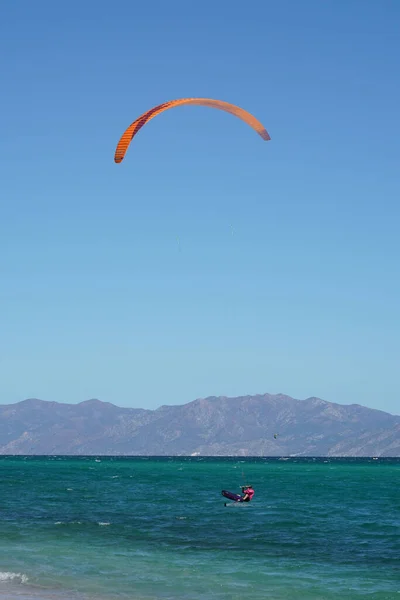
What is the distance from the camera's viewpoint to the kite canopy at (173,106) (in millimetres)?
37231

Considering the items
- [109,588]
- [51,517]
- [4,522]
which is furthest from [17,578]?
[51,517]

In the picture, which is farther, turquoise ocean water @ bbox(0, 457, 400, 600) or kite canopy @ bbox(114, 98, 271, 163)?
kite canopy @ bbox(114, 98, 271, 163)

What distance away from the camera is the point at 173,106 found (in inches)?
1633

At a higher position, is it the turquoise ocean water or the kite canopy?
the kite canopy

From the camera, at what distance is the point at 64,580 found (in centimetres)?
3659

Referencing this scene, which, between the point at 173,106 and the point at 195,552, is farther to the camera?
the point at 195,552

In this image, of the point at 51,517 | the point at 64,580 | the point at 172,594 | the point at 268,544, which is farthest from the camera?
the point at 51,517

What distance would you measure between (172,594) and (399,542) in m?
23.2

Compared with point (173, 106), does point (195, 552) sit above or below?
below

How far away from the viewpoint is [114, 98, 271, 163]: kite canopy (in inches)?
1466

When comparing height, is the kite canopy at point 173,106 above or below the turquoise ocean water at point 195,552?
above

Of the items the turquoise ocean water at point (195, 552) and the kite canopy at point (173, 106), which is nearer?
the turquoise ocean water at point (195, 552)

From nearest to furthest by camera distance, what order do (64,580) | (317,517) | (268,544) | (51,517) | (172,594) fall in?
(172,594) < (64,580) < (268,544) < (51,517) < (317,517)

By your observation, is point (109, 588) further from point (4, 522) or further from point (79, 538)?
point (4, 522)
